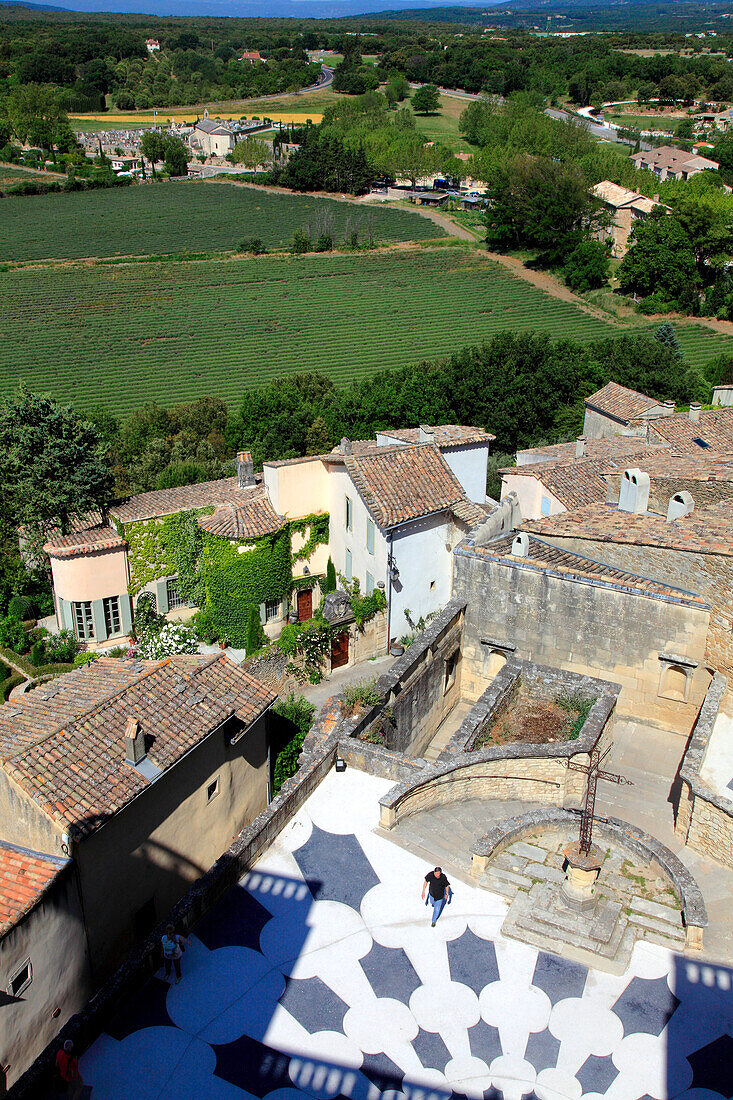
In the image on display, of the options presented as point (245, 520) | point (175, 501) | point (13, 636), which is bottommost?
point (13, 636)

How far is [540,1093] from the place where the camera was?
12320 mm

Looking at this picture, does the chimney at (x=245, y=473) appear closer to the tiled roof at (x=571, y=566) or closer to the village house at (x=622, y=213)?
the tiled roof at (x=571, y=566)

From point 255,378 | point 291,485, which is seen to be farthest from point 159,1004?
point 255,378

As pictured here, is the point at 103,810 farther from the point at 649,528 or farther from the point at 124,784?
the point at 649,528

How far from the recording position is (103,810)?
15906 mm

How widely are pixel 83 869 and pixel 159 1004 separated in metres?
3.22

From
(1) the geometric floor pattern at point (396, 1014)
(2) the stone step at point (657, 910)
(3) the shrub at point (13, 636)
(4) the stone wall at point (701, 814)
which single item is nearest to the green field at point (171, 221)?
(3) the shrub at point (13, 636)

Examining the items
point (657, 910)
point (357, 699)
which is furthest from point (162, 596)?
point (657, 910)

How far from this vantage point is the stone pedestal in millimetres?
14594

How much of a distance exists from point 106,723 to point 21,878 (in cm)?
340

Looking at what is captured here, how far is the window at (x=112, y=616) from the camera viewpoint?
109 feet

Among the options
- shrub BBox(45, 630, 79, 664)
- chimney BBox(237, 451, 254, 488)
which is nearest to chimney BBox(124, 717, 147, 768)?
shrub BBox(45, 630, 79, 664)

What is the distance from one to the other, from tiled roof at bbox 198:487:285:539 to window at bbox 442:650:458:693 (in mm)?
9790

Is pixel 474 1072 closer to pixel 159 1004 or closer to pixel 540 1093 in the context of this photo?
pixel 540 1093
